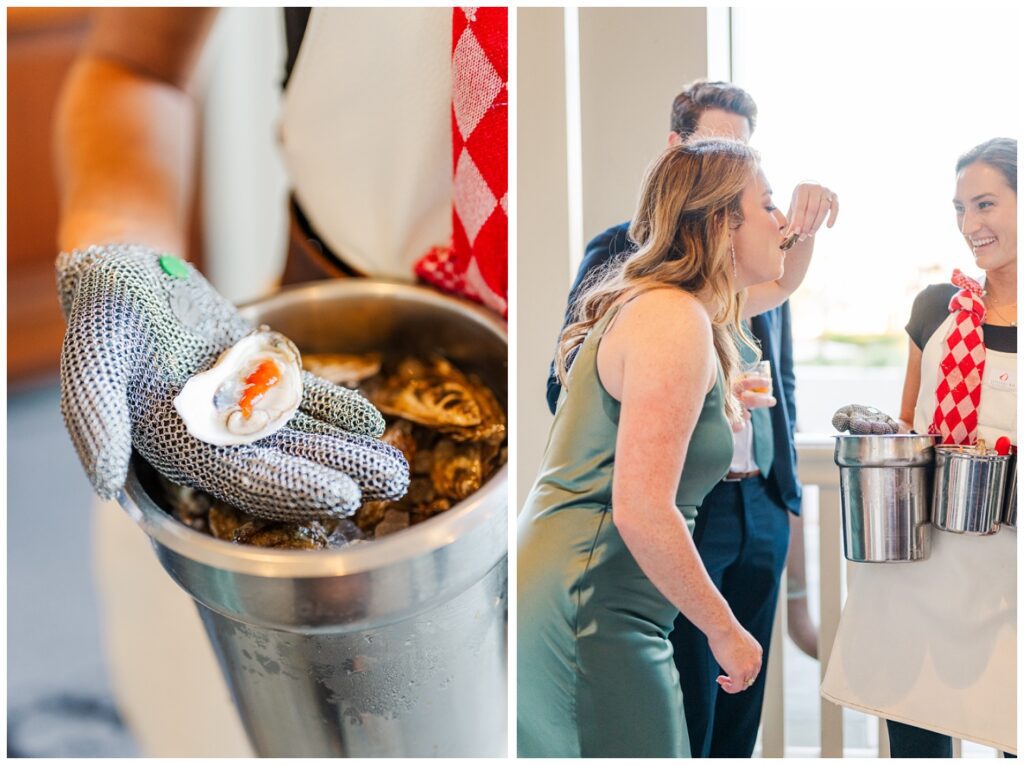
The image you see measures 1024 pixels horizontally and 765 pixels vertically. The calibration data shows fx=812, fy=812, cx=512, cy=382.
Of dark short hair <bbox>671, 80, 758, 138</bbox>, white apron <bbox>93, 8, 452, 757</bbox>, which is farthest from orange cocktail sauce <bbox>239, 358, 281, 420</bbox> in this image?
dark short hair <bbox>671, 80, 758, 138</bbox>

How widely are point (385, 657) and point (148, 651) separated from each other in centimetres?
37

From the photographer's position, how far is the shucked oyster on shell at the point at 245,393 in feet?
1.83

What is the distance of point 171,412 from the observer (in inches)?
21.7

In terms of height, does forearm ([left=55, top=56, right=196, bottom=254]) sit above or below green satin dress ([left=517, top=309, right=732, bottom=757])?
above

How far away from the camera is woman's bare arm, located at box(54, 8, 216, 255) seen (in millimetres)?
724

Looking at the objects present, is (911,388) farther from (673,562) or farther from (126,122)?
(126,122)

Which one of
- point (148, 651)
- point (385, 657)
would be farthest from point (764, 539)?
point (148, 651)

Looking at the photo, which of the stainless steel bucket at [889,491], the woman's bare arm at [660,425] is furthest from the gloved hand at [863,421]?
the woman's bare arm at [660,425]

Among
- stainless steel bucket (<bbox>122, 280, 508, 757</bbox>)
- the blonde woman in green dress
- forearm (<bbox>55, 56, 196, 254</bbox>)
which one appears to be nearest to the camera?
stainless steel bucket (<bbox>122, 280, 508, 757</bbox>)

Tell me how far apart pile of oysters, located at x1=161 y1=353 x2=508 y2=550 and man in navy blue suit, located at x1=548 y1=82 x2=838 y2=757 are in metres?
0.07

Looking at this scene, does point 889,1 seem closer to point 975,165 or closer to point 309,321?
point 975,165

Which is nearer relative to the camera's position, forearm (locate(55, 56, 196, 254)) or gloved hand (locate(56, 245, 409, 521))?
gloved hand (locate(56, 245, 409, 521))

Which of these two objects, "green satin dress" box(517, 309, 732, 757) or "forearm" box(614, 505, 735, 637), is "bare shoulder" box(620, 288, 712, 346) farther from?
"forearm" box(614, 505, 735, 637)

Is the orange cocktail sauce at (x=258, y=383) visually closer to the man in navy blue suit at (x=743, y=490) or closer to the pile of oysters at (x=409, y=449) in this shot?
the pile of oysters at (x=409, y=449)
